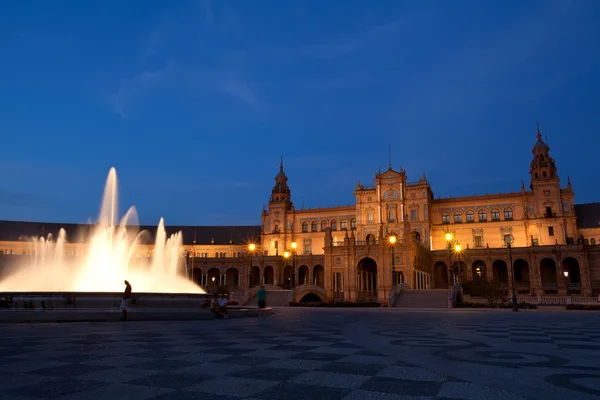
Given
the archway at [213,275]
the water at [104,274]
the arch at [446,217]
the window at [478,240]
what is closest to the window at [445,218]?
the arch at [446,217]

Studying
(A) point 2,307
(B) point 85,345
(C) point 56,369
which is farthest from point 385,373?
(A) point 2,307

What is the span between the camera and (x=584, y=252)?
67062 mm

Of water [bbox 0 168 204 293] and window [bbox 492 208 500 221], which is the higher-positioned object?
window [bbox 492 208 500 221]

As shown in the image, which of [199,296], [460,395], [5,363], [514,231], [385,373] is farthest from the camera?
[514,231]

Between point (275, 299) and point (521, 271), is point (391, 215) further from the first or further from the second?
point (275, 299)

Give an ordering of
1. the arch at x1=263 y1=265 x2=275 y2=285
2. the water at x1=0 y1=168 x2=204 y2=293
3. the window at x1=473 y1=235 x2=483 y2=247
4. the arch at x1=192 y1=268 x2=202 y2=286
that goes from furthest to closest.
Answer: the arch at x1=263 y1=265 x2=275 y2=285 < the arch at x1=192 y1=268 x2=202 y2=286 < the window at x1=473 y1=235 x2=483 y2=247 < the water at x1=0 y1=168 x2=204 y2=293

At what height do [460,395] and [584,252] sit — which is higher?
[584,252]

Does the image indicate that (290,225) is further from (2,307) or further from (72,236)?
(2,307)

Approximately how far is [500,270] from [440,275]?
10.5 m

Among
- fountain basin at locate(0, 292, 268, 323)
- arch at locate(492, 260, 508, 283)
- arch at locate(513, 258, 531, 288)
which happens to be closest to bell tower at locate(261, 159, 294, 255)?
arch at locate(492, 260, 508, 283)

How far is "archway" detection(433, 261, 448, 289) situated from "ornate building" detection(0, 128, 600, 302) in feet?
0.59

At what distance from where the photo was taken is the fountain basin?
65.0ft

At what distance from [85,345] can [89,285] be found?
24.5 metres

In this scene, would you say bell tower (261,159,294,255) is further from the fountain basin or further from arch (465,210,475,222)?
the fountain basin
